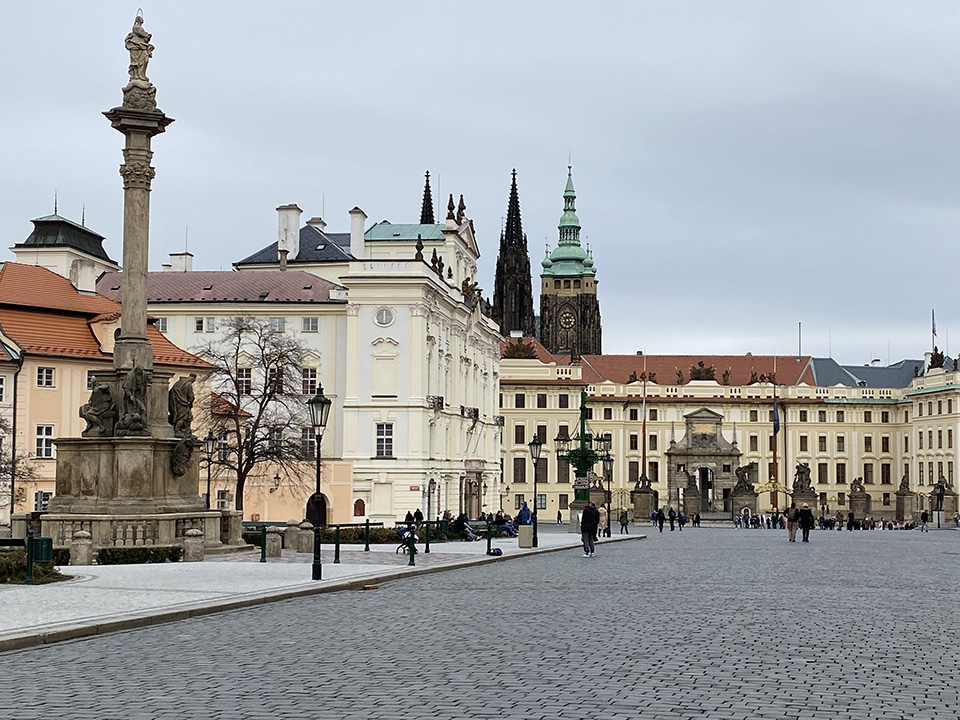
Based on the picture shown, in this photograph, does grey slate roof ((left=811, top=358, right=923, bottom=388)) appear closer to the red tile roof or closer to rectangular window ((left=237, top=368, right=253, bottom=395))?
rectangular window ((left=237, top=368, right=253, bottom=395))

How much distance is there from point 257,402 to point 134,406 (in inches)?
1458

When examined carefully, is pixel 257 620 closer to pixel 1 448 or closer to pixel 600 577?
pixel 600 577

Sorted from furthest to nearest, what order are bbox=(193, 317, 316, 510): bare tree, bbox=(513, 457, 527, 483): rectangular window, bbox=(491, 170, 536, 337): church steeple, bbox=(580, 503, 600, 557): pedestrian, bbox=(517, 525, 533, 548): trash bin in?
bbox=(491, 170, 536, 337): church steeple
bbox=(513, 457, 527, 483): rectangular window
bbox=(193, 317, 316, 510): bare tree
bbox=(517, 525, 533, 548): trash bin
bbox=(580, 503, 600, 557): pedestrian

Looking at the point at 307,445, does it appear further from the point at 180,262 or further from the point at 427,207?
the point at 427,207

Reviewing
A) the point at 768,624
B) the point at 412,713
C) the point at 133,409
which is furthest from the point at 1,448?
the point at 412,713

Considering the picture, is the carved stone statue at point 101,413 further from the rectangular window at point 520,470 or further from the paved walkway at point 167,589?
the rectangular window at point 520,470

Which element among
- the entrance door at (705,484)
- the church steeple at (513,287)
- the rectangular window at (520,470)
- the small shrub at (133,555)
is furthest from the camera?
the church steeple at (513,287)

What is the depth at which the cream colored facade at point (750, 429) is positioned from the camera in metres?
126

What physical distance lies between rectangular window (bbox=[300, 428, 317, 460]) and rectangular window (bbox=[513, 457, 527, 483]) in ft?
181

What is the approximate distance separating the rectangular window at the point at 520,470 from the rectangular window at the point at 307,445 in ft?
181

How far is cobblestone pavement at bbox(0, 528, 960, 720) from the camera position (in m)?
11.1

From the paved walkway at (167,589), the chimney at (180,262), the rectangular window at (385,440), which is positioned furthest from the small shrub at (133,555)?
Result: the chimney at (180,262)

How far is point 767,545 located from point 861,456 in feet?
277

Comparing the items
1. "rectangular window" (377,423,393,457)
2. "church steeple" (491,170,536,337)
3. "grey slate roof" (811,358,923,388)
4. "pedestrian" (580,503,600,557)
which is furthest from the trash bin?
"church steeple" (491,170,536,337)
